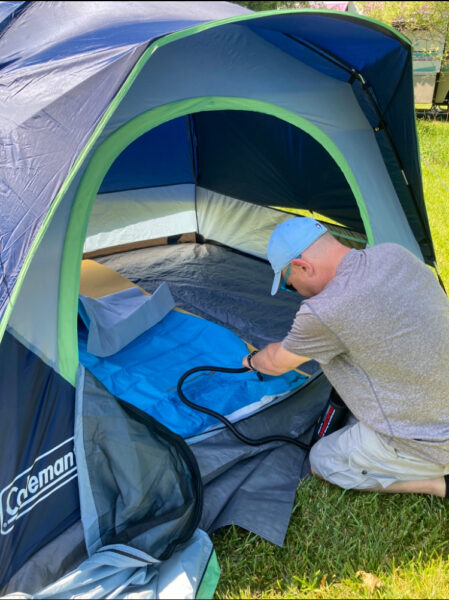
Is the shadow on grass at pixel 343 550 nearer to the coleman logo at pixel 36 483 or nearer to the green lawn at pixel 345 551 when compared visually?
the green lawn at pixel 345 551

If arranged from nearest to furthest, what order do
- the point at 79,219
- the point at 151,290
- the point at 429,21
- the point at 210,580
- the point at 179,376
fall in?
the point at 210,580 → the point at 79,219 → the point at 179,376 → the point at 151,290 → the point at 429,21

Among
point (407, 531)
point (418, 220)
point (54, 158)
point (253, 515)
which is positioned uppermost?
point (54, 158)

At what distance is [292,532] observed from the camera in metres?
1.74

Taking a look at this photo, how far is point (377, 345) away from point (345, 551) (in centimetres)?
66

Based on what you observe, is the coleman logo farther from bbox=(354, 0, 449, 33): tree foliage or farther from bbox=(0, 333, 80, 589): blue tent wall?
bbox=(354, 0, 449, 33): tree foliage

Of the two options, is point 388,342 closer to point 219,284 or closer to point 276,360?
point 276,360

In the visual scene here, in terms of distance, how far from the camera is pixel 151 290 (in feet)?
11.3

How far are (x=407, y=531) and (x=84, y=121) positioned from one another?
164cm

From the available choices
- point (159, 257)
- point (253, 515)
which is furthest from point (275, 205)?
point (253, 515)

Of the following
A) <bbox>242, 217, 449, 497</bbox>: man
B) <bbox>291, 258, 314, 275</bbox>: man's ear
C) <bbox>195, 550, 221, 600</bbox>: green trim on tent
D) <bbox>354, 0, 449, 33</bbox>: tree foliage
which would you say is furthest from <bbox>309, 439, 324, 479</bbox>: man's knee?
<bbox>354, 0, 449, 33</bbox>: tree foliage

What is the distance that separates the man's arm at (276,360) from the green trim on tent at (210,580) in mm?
596

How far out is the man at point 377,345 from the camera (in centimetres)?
155

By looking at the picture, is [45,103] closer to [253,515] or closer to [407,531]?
[253,515]

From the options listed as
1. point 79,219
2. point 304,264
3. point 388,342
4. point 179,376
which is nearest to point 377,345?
point 388,342
